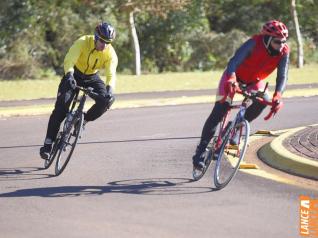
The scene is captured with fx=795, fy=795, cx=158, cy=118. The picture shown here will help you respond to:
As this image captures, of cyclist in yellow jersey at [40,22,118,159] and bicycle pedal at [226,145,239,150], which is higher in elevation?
cyclist in yellow jersey at [40,22,118,159]

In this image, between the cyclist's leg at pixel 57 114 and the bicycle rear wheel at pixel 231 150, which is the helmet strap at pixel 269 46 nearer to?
the bicycle rear wheel at pixel 231 150

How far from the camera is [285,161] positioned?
9.11 metres

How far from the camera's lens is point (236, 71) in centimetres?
816

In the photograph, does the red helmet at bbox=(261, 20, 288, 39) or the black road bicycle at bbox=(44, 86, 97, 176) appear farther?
the black road bicycle at bbox=(44, 86, 97, 176)

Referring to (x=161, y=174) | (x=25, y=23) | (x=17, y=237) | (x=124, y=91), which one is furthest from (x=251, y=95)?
(x=25, y=23)

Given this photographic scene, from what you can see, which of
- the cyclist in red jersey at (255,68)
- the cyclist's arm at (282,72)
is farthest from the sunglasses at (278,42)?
the cyclist's arm at (282,72)

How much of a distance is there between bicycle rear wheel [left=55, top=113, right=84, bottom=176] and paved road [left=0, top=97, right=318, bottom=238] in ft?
0.47

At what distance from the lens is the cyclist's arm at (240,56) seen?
7770mm

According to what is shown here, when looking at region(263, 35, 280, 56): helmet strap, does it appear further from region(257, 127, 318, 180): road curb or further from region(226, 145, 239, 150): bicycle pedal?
region(257, 127, 318, 180): road curb

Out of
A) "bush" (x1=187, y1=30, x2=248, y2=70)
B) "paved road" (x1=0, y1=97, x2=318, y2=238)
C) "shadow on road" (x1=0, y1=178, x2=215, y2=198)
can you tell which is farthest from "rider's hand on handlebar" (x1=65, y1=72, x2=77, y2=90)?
"bush" (x1=187, y1=30, x2=248, y2=70)

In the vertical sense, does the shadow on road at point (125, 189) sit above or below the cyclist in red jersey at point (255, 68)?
below

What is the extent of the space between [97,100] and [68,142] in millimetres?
578

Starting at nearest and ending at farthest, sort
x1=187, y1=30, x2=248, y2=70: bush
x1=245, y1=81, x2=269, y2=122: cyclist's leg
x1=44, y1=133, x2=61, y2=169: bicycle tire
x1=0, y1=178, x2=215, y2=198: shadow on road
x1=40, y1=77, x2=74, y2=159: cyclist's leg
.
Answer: x1=0, y1=178, x2=215, y2=198: shadow on road, x1=245, y1=81, x2=269, y2=122: cyclist's leg, x1=40, y1=77, x2=74, y2=159: cyclist's leg, x1=44, y1=133, x2=61, y2=169: bicycle tire, x1=187, y1=30, x2=248, y2=70: bush

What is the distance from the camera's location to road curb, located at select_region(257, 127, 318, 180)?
8.54 meters
